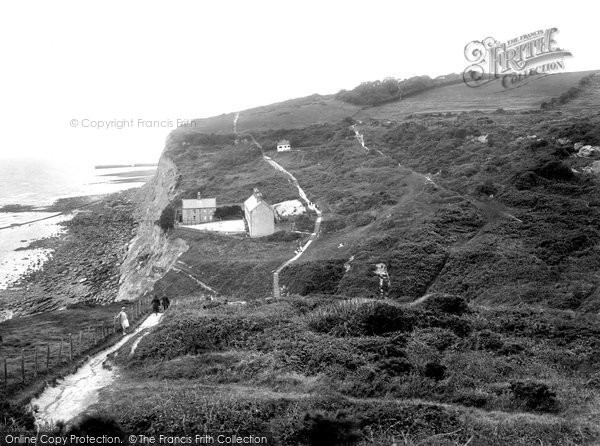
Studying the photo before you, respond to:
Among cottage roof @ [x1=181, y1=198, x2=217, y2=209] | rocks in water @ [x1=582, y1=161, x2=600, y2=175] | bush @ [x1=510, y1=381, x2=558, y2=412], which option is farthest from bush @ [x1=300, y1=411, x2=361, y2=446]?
cottage roof @ [x1=181, y1=198, x2=217, y2=209]

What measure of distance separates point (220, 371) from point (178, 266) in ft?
115

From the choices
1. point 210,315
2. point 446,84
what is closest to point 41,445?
point 210,315

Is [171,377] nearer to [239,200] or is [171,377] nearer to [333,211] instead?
[333,211]

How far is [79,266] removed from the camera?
64312 mm

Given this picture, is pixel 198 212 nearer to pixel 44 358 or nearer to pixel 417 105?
pixel 44 358

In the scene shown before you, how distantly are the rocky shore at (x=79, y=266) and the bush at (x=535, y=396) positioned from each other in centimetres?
4623

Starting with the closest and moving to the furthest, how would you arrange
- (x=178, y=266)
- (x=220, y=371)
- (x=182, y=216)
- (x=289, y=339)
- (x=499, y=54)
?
(x=220, y=371)
(x=289, y=339)
(x=178, y=266)
(x=182, y=216)
(x=499, y=54)

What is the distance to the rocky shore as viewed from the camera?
52172 mm

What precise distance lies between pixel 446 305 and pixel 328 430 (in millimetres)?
12561

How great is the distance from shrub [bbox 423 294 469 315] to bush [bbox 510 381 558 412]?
8184mm

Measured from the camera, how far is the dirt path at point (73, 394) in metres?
15.2

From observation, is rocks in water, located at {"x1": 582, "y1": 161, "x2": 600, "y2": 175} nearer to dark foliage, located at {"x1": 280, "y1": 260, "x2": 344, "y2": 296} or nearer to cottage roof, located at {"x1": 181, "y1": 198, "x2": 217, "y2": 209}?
dark foliage, located at {"x1": 280, "y1": 260, "x2": 344, "y2": 296}

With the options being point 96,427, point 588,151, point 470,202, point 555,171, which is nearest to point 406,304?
point 96,427

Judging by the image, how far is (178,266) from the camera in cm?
5062
